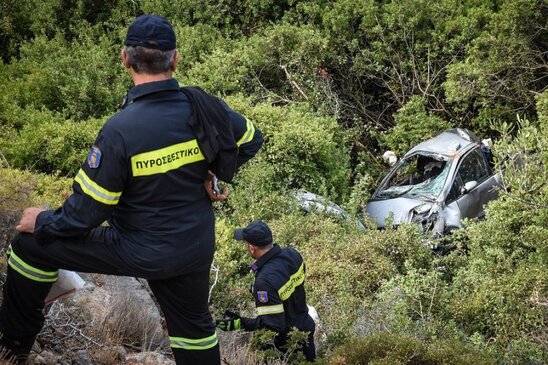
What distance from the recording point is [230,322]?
19.5ft

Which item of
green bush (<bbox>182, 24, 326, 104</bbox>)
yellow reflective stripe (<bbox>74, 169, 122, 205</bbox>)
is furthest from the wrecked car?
yellow reflective stripe (<bbox>74, 169, 122, 205</bbox>)

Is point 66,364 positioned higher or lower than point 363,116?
higher

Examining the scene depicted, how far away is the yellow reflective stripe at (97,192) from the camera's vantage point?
3.82 meters

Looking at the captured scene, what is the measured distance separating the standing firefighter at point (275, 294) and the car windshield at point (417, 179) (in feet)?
21.2

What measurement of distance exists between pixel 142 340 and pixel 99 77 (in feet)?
32.6

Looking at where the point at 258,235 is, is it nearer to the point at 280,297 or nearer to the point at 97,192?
the point at 280,297

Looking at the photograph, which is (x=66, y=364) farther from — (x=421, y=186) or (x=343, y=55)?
(x=343, y=55)

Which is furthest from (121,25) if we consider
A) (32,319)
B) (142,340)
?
(32,319)

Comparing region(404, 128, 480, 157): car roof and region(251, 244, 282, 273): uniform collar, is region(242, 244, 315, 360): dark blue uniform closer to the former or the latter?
region(251, 244, 282, 273): uniform collar

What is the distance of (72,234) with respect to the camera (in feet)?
13.0

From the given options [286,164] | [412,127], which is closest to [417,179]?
[286,164]

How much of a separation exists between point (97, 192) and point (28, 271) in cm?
67

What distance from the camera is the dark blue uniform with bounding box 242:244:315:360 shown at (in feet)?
20.2

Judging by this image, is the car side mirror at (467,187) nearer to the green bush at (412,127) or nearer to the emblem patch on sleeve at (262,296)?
the green bush at (412,127)
